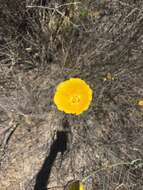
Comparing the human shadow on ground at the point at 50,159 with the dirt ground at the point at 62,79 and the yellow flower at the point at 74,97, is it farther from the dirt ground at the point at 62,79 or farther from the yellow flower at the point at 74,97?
the yellow flower at the point at 74,97

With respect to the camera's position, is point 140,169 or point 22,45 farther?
point 22,45

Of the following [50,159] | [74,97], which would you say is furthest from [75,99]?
[50,159]

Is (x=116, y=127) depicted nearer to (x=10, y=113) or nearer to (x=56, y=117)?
(x=56, y=117)

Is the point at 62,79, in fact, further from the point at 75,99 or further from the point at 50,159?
the point at 50,159

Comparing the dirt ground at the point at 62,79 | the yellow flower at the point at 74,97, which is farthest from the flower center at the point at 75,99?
the dirt ground at the point at 62,79

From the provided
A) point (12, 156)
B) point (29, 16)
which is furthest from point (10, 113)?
point (29, 16)

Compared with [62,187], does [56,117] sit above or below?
above

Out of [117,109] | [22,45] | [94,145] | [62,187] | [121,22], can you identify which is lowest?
[62,187]
